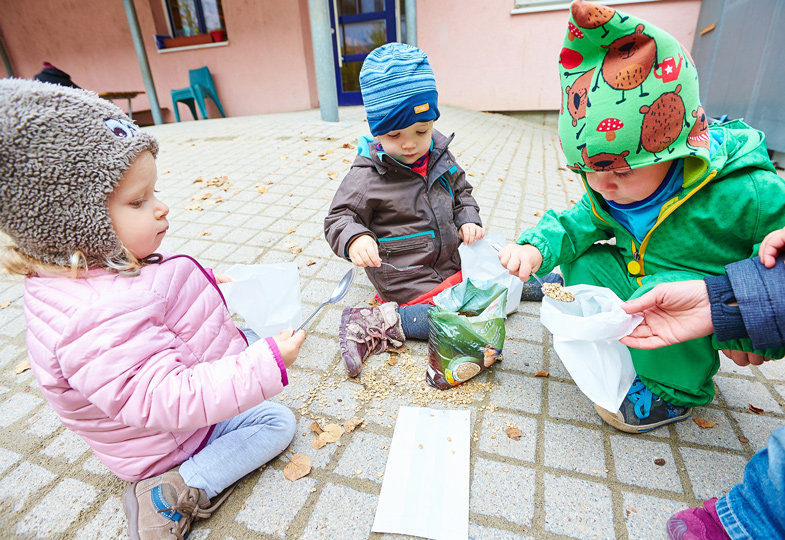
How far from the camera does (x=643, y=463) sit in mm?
1567

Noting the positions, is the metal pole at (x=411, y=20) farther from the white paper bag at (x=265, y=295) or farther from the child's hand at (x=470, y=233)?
the white paper bag at (x=265, y=295)

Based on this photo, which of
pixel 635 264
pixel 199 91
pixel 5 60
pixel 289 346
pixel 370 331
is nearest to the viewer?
pixel 289 346

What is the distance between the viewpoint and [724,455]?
1591mm

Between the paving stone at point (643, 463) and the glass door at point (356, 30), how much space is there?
30.8 feet

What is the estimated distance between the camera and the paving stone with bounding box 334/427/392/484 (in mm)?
1568

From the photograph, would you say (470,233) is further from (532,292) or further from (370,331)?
(370,331)

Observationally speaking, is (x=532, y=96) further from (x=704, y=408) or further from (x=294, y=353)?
(x=294, y=353)

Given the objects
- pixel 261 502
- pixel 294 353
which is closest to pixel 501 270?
pixel 294 353

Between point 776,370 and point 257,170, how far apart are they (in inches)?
193

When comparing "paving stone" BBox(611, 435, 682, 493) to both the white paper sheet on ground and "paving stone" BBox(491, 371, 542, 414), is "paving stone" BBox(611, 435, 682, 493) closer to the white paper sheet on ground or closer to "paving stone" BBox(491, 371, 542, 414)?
"paving stone" BBox(491, 371, 542, 414)

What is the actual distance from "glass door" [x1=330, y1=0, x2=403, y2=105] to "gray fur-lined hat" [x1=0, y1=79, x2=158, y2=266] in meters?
9.24

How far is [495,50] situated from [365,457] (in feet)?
29.1

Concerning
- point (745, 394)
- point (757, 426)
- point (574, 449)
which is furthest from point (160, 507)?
point (745, 394)

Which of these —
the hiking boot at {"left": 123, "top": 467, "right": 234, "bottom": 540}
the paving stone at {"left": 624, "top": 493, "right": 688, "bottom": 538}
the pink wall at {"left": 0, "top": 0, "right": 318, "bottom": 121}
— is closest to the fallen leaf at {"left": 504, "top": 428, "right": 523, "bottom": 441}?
the paving stone at {"left": 624, "top": 493, "right": 688, "bottom": 538}
